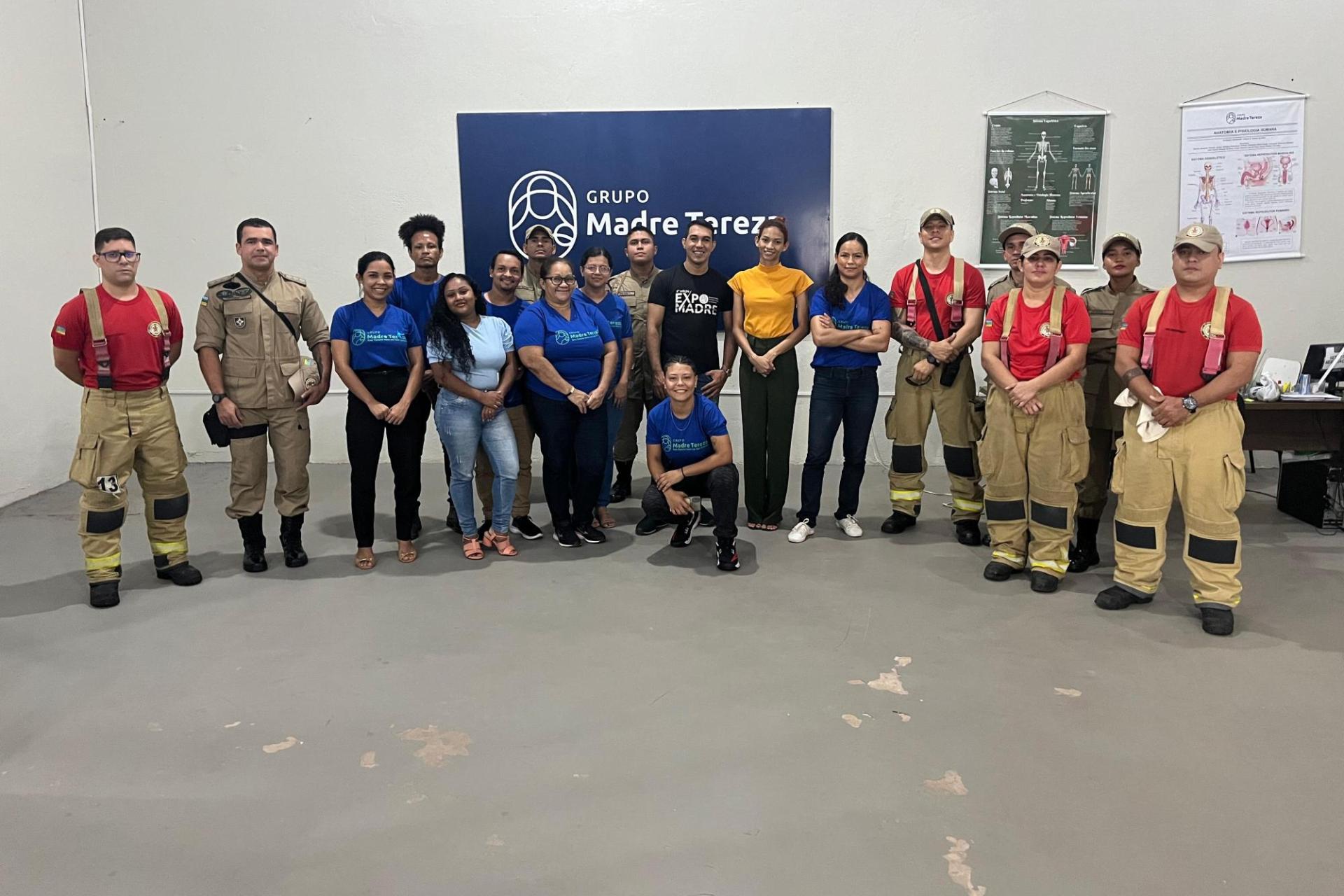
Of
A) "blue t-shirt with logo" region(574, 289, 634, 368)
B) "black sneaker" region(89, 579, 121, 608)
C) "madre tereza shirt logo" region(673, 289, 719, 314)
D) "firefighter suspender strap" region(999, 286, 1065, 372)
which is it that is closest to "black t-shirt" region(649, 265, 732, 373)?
"madre tereza shirt logo" region(673, 289, 719, 314)

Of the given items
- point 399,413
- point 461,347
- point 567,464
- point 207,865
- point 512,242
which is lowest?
point 207,865

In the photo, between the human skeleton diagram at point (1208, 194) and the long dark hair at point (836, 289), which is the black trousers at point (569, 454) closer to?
the long dark hair at point (836, 289)

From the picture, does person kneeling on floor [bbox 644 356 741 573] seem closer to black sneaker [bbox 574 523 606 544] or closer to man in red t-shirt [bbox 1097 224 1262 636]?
black sneaker [bbox 574 523 606 544]

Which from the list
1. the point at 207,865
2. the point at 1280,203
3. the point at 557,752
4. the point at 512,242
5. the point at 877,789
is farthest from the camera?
the point at 512,242

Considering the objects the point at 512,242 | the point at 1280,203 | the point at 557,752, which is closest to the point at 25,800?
the point at 557,752

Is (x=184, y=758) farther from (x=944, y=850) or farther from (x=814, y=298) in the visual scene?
(x=814, y=298)

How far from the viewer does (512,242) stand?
20.5 ft

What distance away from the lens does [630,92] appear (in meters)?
6.05

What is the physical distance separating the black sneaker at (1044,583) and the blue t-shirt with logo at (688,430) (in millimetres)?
1473

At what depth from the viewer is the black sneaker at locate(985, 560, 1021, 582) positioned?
394 cm

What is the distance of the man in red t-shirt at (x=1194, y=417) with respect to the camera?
333 cm

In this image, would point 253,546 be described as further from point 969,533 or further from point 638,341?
point 969,533

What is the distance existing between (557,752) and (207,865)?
89 cm

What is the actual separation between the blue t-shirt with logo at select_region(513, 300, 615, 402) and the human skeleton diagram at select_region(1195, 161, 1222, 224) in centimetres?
415
